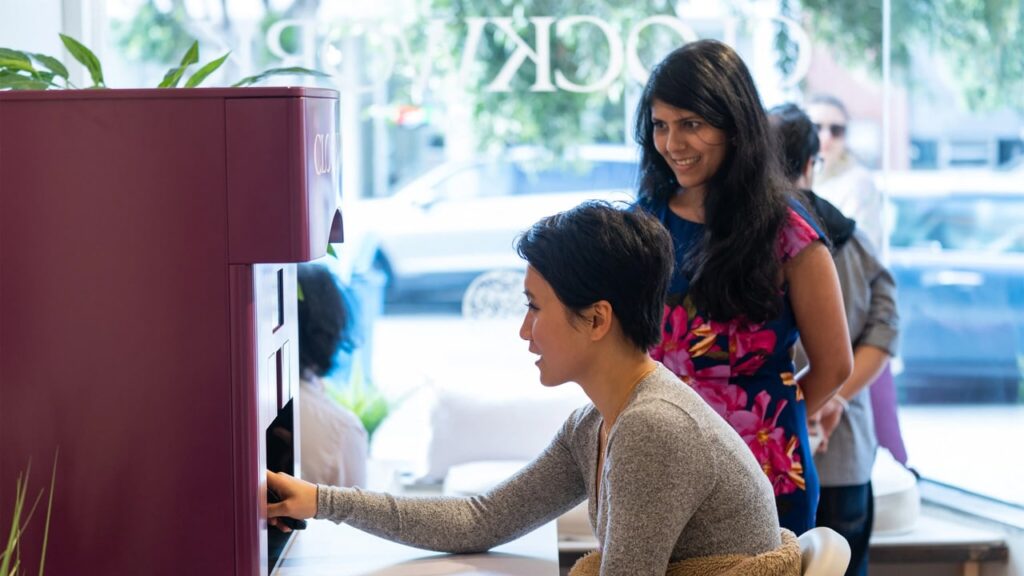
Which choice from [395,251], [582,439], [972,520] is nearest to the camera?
[582,439]

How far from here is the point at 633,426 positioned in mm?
1512

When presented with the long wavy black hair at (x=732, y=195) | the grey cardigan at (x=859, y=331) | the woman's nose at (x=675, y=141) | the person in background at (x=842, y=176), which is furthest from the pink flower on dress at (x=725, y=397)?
the person in background at (x=842, y=176)

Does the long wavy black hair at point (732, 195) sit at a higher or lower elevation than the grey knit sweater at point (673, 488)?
higher

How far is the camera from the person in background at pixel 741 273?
2023mm

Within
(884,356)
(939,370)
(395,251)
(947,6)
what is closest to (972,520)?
(939,370)

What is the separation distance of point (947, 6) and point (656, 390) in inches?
96.6

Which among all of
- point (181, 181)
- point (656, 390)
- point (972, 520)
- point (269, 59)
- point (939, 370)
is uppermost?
point (269, 59)

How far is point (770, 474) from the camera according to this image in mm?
2088

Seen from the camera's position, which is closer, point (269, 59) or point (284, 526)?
point (284, 526)

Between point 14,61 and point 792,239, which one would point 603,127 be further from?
point 14,61

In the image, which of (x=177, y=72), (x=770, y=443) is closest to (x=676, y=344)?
(x=770, y=443)

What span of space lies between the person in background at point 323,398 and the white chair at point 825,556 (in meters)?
1.38

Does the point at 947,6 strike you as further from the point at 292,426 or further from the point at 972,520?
the point at 292,426

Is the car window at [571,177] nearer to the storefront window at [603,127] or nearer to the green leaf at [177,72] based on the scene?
the storefront window at [603,127]
